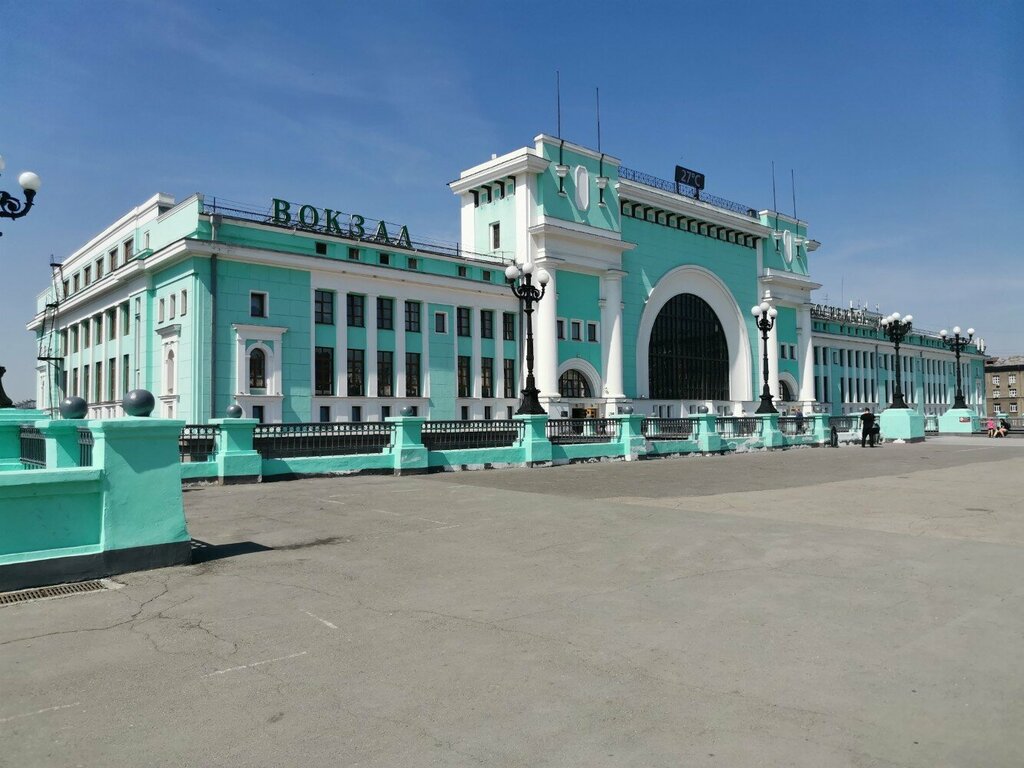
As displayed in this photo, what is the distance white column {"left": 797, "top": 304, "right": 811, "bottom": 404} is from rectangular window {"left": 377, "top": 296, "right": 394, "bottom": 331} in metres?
38.7

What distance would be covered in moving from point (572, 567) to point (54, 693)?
177 inches

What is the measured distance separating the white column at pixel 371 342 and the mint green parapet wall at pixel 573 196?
12.0 meters

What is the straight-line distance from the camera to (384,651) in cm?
489

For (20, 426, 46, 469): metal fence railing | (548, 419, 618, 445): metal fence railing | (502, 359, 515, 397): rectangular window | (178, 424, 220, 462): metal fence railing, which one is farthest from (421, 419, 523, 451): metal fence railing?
(502, 359, 515, 397): rectangular window

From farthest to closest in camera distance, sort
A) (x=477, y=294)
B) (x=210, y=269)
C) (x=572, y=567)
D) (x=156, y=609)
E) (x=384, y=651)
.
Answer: (x=477, y=294)
(x=210, y=269)
(x=572, y=567)
(x=156, y=609)
(x=384, y=651)

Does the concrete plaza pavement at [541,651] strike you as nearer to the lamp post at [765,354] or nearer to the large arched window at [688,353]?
the lamp post at [765,354]

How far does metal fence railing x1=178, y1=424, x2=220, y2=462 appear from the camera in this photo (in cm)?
1633

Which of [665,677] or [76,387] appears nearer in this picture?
[665,677]

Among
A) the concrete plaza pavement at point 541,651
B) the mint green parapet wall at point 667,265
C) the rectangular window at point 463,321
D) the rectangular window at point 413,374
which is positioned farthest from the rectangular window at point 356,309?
the concrete plaza pavement at point 541,651

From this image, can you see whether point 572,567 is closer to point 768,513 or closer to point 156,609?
point 156,609

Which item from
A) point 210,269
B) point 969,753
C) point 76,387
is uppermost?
point 210,269

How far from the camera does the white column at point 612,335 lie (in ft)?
153

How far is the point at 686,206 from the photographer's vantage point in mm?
52844

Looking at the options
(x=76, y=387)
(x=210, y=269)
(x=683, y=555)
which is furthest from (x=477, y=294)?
(x=683, y=555)
